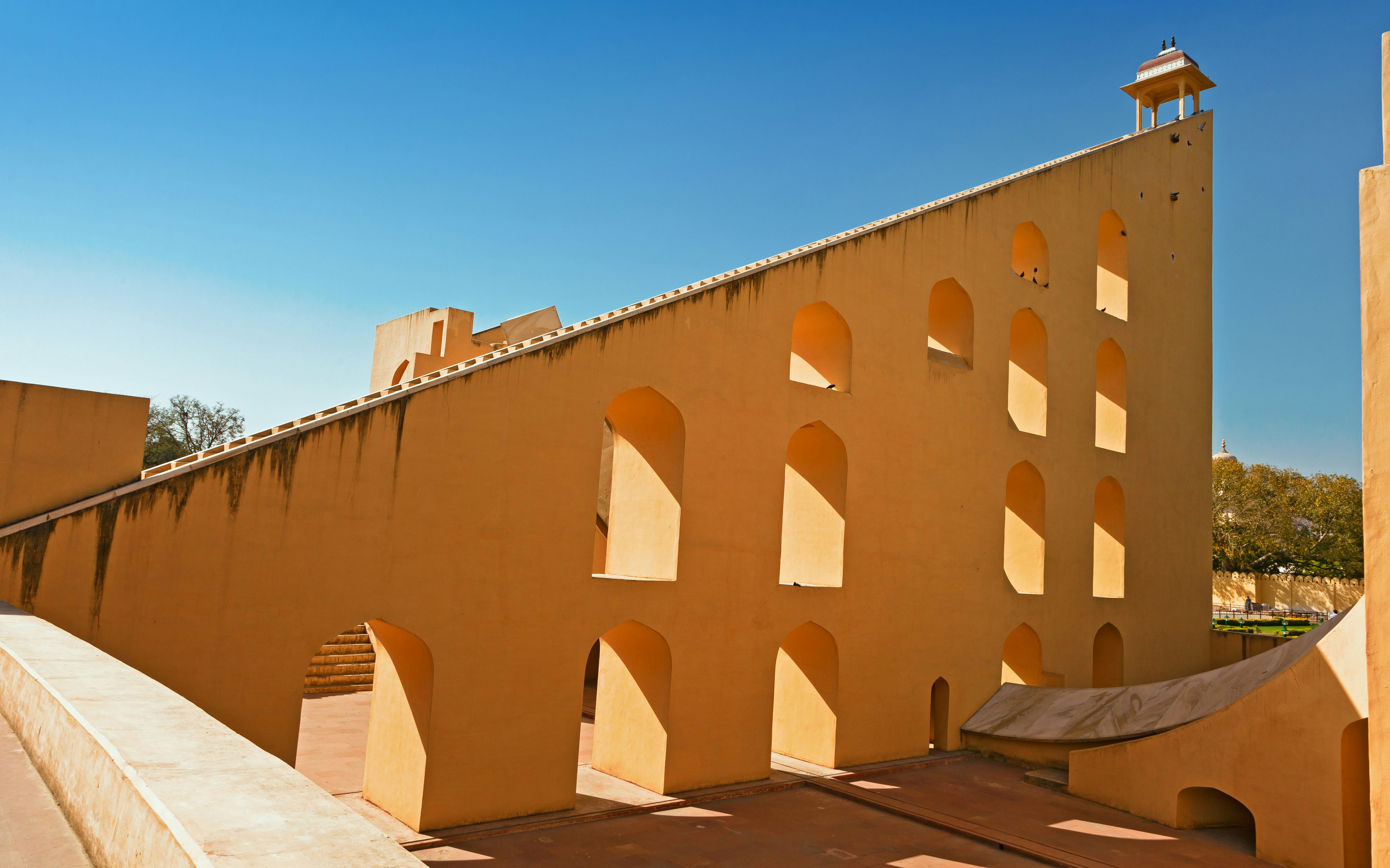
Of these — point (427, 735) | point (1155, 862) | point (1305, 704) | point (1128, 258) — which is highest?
point (1128, 258)

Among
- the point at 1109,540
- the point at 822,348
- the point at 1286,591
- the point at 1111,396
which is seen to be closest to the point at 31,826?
the point at 822,348

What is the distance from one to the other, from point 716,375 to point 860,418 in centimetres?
219

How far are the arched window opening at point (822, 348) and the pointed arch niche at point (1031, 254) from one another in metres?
3.74

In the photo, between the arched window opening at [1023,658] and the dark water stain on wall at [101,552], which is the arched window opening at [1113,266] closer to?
the arched window opening at [1023,658]

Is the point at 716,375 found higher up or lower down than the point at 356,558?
higher up

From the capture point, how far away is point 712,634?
357 inches

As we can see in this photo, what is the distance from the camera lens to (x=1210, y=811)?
884 centimetres

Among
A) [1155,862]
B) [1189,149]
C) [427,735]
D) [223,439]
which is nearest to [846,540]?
[1155,862]

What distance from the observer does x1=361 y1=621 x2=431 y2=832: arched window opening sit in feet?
23.5

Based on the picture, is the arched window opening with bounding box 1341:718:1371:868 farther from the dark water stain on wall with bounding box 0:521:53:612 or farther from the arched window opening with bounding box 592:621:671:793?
the dark water stain on wall with bounding box 0:521:53:612

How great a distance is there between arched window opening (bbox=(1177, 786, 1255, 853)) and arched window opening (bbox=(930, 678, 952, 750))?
3033 mm

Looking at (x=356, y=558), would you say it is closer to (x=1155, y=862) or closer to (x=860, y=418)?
(x=860, y=418)

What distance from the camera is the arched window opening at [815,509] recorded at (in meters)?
10.4

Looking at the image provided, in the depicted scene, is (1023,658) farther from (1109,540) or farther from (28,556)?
(28,556)
